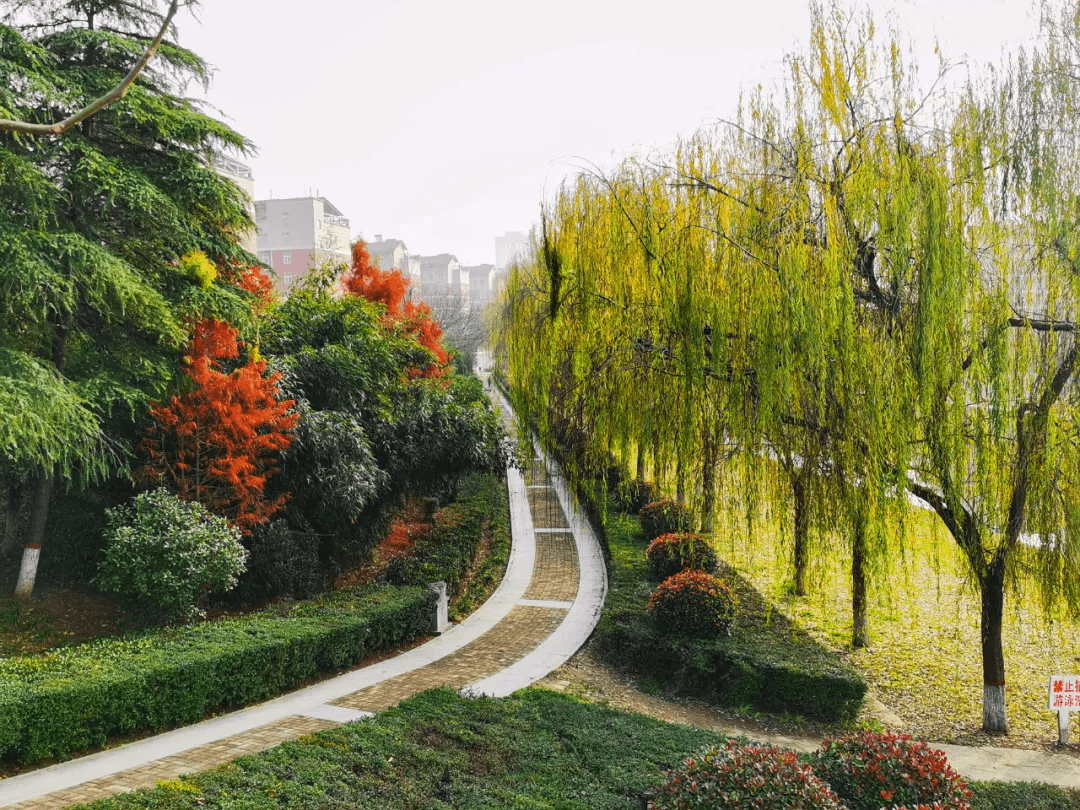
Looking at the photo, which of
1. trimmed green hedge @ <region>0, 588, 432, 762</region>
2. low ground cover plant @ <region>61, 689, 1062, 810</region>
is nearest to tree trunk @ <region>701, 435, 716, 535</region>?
low ground cover plant @ <region>61, 689, 1062, 810</region>

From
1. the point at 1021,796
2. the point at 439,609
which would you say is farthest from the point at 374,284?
the point at 1021,796

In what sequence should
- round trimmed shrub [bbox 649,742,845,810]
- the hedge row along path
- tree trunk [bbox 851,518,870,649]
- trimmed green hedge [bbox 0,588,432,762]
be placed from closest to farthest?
1. round trimmed shrub [bbox 649,742,845,810]
2. the hedge row along path
3. trimmed green hedge [bbox 0,588,432,762]
4. tree trunk [bbox 851,518,870,649]

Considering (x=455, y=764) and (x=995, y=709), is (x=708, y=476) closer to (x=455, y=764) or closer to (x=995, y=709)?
(x=455, y=764)

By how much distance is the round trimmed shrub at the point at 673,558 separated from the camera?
13227mm

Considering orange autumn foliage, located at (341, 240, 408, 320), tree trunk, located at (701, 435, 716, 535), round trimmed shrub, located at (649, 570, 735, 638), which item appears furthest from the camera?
orange autumn foliage, located at (341, 240, 408, 320)

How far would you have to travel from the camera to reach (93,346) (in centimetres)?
1078

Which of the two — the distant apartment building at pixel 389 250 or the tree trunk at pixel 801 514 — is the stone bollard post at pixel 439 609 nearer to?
the tree trunk at pixel 801 514

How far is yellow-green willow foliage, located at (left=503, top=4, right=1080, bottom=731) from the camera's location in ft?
23.2

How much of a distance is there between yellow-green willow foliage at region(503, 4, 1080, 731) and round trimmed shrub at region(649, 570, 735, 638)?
124 inches

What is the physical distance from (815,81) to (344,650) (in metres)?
8.89

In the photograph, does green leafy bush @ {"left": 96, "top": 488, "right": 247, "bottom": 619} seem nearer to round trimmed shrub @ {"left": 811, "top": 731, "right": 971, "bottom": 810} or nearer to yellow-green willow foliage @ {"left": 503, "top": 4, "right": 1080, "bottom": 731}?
yellow-green willow foliage @ {"left": 503, "top": 4, "right": 1080, "bottom": 731}

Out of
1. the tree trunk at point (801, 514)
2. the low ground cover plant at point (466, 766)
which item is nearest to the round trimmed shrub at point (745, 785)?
the low ground cover plant at point (466, 766)

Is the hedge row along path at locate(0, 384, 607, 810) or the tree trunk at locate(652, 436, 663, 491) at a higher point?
the tree trunk at locate(652, 436, 663, 491)

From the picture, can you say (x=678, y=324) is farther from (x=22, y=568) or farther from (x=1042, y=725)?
(x=22, y=568)
